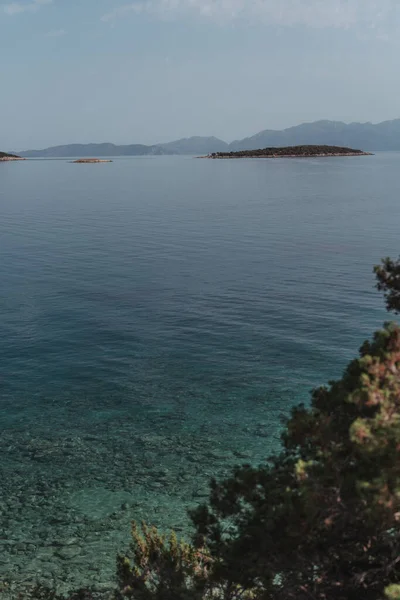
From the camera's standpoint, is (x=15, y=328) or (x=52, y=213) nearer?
(x=15, y=328)

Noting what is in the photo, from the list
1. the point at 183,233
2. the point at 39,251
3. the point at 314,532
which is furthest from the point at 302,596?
the point at 183,233

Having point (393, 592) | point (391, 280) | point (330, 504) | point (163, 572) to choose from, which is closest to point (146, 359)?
point (163, 572)

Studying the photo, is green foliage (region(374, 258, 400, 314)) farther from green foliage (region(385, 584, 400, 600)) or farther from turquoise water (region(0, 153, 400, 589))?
turquoise water (region(0, 153, 400, 589))

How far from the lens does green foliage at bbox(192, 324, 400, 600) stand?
35.6 ft

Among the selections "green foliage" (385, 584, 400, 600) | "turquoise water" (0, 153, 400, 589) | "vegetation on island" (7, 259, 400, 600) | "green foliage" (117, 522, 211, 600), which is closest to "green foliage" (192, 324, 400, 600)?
"vegetation on island" (7, 259, 400, 600)

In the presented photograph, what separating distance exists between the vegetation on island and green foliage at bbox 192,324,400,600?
0.02 metres

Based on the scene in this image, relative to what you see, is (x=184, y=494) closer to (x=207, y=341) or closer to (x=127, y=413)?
(x=127, y=413)

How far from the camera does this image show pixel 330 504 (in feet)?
38.8

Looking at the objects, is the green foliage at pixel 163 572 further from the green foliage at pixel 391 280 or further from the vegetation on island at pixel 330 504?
the green foliage at pixel 391 280

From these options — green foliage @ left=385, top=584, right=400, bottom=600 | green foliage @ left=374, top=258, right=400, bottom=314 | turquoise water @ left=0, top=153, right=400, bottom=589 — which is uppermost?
green foliage @ left=374, top=258, right=400, bottom=314

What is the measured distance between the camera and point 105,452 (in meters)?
30.1

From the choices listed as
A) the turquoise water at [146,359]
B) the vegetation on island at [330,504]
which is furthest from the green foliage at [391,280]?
the turquoise water at [146,359]

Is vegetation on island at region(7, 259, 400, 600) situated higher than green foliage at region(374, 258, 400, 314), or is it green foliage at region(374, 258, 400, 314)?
green foliage at region(374, 258, 400, 314)

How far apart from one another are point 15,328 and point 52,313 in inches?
181
